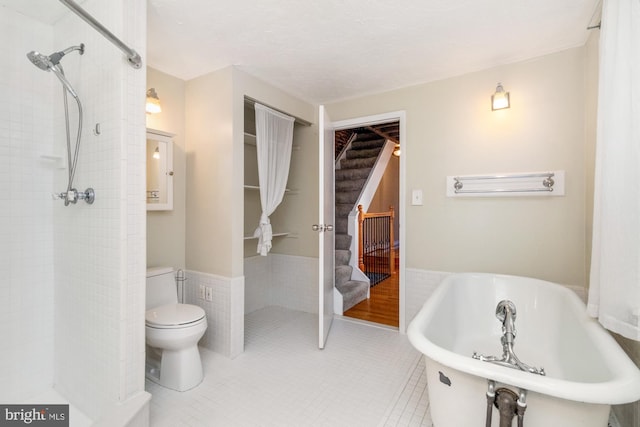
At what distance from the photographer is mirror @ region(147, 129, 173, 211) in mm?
2271

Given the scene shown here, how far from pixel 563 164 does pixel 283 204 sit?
258cm

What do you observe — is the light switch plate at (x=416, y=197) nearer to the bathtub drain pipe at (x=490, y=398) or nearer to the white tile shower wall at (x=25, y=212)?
the bathtub drain pipe at (x=490, y=398)

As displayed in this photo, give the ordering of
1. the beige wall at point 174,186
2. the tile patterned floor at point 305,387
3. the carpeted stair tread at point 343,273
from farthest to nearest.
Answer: the carpeted stair tread at point 343,273, the beige wall at point 174,186, the tile patterned floor at point 305,387

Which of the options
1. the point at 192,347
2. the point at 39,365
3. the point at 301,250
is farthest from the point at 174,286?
→ the point at 301,250

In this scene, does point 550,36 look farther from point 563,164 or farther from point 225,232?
point 225,232

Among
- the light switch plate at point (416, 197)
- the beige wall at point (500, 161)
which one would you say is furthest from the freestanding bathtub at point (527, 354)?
the light switch plate at point (416, 197)

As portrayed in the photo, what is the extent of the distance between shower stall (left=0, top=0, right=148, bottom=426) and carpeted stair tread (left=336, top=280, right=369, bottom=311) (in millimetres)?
2181

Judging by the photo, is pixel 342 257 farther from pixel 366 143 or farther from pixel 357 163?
pixel 366 143

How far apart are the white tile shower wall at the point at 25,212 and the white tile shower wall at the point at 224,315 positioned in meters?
0.97

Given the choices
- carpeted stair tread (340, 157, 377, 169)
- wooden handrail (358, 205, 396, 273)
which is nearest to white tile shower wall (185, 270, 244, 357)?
wooden handrail (358, 205, 396, 273)

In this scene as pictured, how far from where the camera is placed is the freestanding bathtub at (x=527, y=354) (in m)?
0.93

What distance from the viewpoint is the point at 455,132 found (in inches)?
99.0

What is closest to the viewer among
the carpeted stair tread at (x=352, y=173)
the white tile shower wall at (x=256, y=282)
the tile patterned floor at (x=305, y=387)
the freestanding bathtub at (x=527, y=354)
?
the freestanding bathtub at (x=527, y=354)

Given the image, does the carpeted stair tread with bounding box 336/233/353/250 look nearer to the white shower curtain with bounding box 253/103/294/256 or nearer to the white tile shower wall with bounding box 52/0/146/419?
the white shower curtain with bounding box 253/103/294/256
